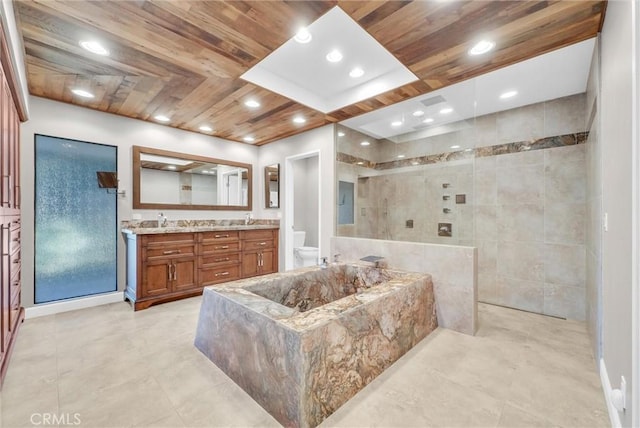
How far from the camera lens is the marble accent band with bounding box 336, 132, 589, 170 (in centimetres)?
284

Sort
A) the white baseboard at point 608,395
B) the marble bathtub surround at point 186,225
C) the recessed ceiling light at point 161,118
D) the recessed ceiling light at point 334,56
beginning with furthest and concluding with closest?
1. the recessed ceiling light at point 161,118
2. the marble bathtub surround at point 186,225
3. the recessed ceiling light at point 334,56
4. the white baseboard at point 608,395

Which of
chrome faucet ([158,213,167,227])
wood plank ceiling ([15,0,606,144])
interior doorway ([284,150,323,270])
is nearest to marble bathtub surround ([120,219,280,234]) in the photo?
chrome faucet ([158,213,167,227])

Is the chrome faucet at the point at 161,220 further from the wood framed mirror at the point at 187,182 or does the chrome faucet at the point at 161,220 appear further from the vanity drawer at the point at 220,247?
the vanity drawer at the point at 220,247

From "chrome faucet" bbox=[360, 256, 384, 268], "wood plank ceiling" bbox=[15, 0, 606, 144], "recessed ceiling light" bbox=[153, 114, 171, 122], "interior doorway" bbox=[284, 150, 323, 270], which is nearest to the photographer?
"wood plank ceiling" bbox=[15, 0, 606, 144]

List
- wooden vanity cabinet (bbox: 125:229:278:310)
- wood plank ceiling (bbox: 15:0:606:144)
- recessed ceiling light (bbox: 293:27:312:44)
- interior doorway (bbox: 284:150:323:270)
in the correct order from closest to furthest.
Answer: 1. wood plank ceiling (bbox: 15:0:606:144)
2. recessed ceiling light (bbox: 293:27:312:44)
3. wooden vanity cabinet (bbox: 125:229:278:310)
4. interior doorway (bbox: 284:150:323:270)

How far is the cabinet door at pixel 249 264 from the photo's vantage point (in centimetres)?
410

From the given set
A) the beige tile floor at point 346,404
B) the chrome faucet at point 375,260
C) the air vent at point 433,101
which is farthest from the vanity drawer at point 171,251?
the air vent at point 433,101

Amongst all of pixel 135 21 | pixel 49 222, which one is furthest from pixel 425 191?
pixel 49 222

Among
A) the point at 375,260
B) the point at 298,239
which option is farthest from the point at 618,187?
the point at 298,239

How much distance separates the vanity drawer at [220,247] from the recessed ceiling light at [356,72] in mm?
2749

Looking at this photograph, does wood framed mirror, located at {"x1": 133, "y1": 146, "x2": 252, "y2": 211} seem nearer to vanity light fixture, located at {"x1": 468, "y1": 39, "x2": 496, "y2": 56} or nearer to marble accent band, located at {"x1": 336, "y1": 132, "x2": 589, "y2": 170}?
marble accent band, located at {"x1": 336, "y1": 132, "x2": 589, "y2": 170}

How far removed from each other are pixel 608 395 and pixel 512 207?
2110mm

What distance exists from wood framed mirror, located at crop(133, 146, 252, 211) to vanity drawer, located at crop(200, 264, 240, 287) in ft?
3.57

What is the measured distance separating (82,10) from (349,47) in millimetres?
1887
